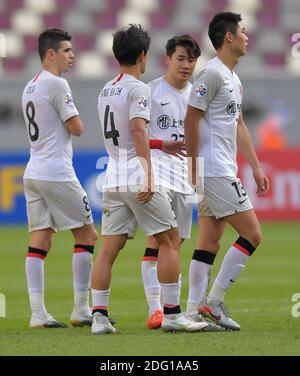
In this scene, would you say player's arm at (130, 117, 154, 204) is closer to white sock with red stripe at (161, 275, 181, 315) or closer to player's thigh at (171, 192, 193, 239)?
white sock with red stripe at (161, 275, 181, 315)

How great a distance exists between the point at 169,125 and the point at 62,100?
3.03 feet

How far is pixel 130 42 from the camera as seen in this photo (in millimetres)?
7934

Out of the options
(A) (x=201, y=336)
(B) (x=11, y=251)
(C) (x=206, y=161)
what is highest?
(C) (x=206, y=161)

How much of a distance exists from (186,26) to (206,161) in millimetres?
20129

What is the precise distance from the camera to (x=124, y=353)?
22.6ft

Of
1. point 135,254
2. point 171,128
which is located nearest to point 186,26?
point 135,254

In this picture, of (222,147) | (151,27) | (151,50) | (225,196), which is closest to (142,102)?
(222,147)

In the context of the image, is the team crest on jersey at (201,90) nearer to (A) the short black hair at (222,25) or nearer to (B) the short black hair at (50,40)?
(A) the short black hair at (222,25)

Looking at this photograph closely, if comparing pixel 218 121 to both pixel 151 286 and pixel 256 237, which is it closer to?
pixel 256 237

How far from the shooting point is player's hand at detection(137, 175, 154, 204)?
774 centimetres

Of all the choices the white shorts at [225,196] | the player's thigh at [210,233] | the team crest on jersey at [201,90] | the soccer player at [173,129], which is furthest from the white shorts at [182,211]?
the team crest on jersey at [201,90]

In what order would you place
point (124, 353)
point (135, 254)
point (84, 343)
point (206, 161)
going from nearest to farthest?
point (124, 353) → point (84, 343) → point (206, 161) → point (135, 254)

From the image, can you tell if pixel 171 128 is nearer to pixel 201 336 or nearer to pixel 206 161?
pixel 206 161

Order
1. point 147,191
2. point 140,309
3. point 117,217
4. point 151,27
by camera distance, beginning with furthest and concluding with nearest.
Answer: point 151,27, point 140,309, point 117,217, point 147,191
